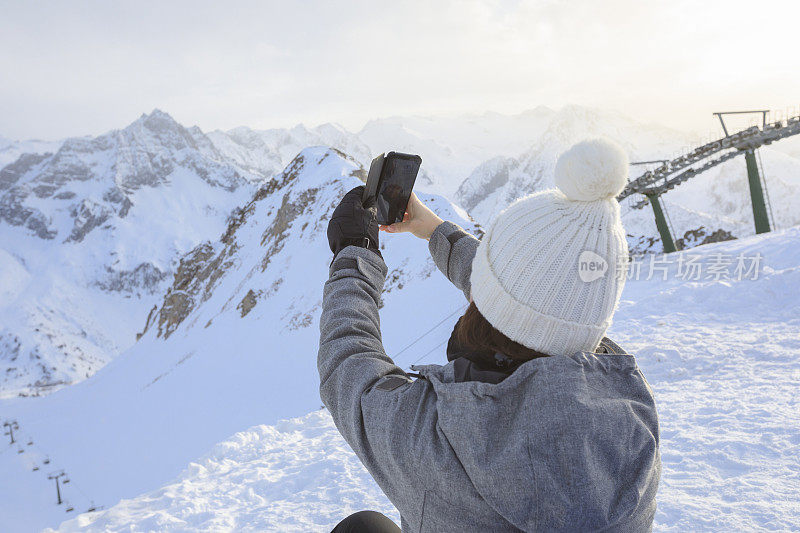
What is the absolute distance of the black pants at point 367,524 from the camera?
7.60ft

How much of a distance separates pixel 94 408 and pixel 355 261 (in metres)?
36.0

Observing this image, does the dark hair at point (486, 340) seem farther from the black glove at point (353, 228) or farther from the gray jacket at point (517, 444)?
the black glove at point (353, 228)

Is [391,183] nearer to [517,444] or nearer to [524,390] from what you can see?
[524,390]

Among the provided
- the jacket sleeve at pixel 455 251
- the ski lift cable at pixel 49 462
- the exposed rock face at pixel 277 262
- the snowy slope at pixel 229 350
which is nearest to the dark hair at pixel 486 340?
the jacket sleeve at pixel 455 251

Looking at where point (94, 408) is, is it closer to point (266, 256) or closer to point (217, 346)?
point (217, 346)

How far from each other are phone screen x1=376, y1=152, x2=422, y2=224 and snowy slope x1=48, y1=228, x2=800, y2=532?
11.2ft

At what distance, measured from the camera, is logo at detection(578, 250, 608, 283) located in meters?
1.35

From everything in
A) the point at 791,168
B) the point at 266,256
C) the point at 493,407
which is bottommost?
the point at 791,168

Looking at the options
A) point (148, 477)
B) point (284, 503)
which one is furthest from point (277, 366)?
point (284, 503)

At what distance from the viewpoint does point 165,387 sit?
25.3 metres

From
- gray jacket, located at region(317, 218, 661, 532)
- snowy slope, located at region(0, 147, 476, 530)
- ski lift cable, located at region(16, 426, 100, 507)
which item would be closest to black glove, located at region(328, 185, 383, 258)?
gray jacket, located at region(317, 218, 661, 532)

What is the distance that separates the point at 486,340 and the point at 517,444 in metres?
0.39

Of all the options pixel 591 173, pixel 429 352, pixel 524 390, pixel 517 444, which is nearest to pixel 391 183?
pixel 591 173

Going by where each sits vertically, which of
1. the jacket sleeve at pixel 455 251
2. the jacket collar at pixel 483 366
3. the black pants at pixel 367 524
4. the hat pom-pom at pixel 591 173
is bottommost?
the black pants at pixel 367 524
